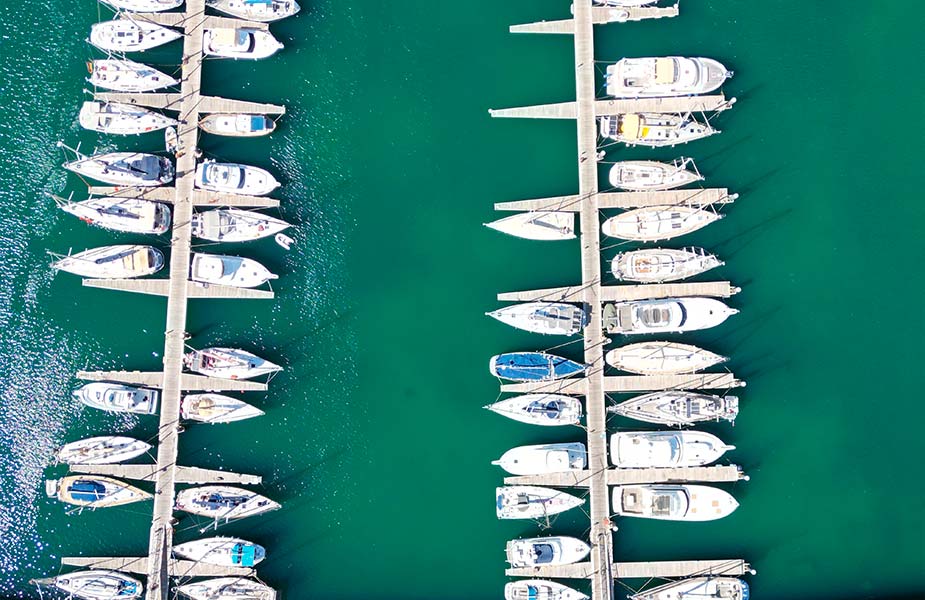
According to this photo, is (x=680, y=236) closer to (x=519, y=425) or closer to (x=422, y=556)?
(x=519, y=425)

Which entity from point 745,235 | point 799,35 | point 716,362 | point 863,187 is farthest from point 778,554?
point 799,35

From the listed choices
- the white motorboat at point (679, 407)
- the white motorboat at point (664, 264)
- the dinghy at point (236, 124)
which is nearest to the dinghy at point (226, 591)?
the white motorboat at point (679, 407)

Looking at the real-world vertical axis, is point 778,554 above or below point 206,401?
below

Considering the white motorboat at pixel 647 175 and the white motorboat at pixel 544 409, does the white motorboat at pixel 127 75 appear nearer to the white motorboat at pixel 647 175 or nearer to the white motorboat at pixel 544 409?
the white motorboat at pixel 647 175

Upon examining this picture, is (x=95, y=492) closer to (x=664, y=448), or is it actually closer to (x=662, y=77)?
(x=664, y=448)

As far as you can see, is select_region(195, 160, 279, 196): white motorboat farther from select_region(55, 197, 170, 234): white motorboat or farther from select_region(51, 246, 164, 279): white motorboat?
select_region(51, 246, 164, 279): white motorboat

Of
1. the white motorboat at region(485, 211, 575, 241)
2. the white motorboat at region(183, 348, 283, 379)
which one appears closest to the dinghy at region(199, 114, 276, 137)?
the white motorboat at region(183, 348, 283, 379)

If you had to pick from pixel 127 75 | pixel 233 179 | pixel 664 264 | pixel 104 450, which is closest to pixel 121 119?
pixel 127 75
